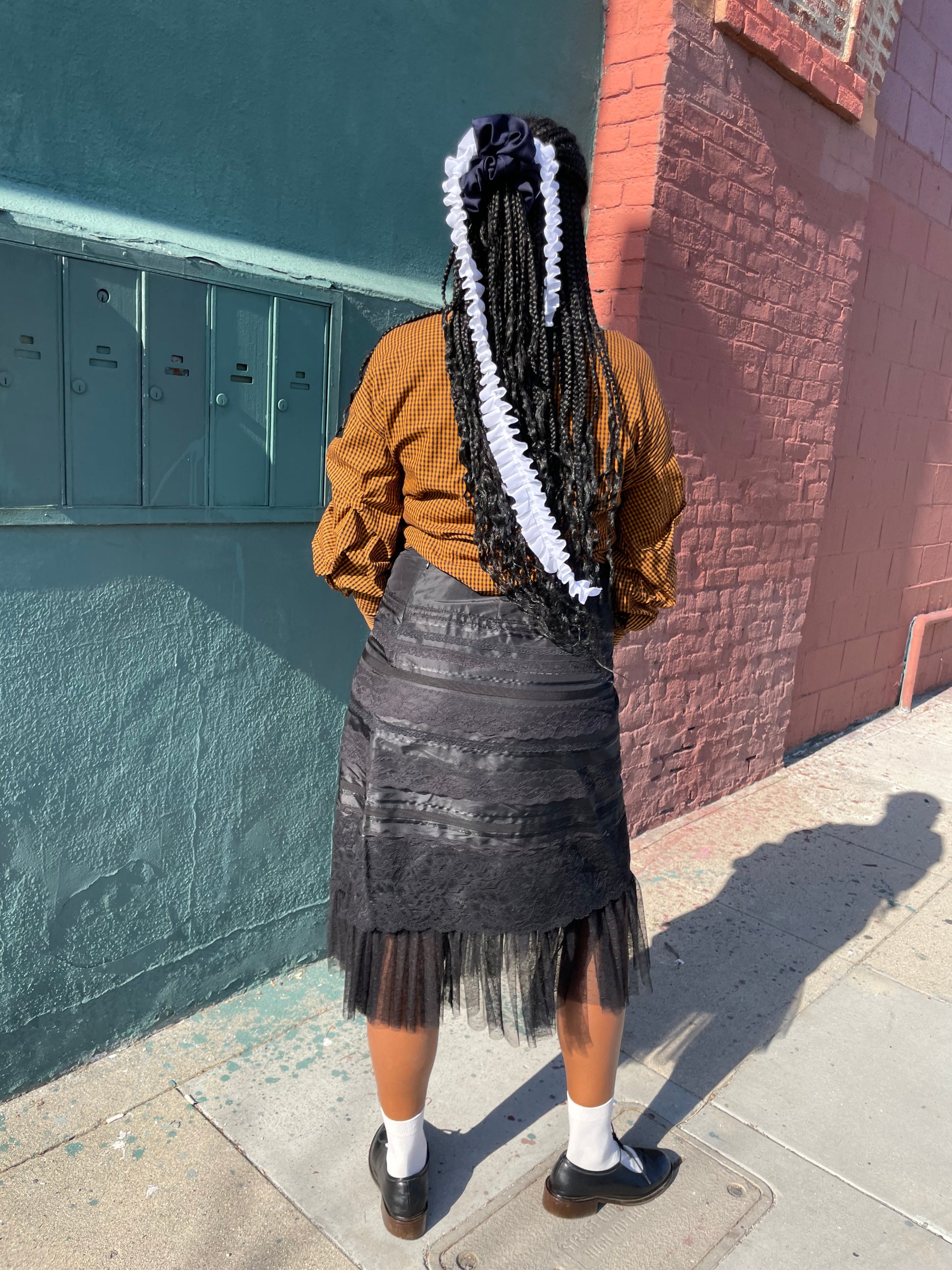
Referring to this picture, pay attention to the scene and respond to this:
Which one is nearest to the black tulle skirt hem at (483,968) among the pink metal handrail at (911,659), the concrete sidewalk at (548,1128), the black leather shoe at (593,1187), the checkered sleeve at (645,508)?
the black leather shoe at (593,1187)

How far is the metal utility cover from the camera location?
77.0 inches

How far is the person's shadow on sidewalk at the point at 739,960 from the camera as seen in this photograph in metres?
2.37

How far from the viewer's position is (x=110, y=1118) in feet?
7.42

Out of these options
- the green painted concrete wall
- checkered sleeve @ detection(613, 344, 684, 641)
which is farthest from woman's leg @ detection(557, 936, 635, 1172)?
the green painted concrete wall

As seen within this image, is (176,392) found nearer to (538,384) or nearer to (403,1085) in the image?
(538,384)

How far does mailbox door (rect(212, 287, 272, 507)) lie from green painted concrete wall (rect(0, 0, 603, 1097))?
0.12 m

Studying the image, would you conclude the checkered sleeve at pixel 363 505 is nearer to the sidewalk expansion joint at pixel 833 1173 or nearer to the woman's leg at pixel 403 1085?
the woman's leg at pixel 403 1085

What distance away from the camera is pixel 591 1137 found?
2.04 meters

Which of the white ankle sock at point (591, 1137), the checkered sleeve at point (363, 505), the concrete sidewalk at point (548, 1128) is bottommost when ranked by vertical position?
the concrete sidewalk at point (548, 1128)

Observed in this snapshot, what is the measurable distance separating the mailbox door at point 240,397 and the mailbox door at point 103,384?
20 cm

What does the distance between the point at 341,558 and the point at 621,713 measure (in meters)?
1.99

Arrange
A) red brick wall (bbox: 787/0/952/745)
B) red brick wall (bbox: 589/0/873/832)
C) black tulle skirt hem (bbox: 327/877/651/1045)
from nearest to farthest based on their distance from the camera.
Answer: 1. black tulle skirt hem (bbox: 327/877/651/1045)
2. red brick wall (bbox: 589/0/873/832)
3. red brick wall (bbox: 787/0/952/745)

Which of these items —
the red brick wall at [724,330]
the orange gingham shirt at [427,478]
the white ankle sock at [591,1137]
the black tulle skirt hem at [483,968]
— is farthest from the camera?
the red brick wall at [724,330]

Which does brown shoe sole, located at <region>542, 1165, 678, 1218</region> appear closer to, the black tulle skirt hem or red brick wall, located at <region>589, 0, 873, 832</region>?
the black tulle skirt hem
